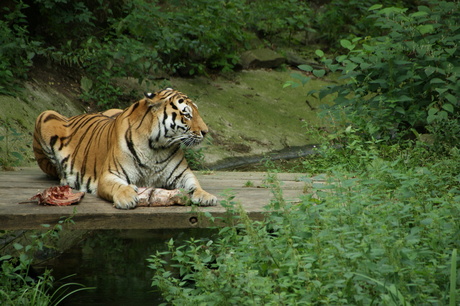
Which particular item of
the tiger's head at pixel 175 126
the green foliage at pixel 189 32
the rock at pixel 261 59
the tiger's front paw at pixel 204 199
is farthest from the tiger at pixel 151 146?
the rock at pixel 261 59

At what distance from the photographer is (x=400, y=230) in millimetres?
2984

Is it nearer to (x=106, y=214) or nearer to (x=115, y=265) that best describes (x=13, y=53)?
(x=115, y=265)

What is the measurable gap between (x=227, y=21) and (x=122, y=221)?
8.13 metres

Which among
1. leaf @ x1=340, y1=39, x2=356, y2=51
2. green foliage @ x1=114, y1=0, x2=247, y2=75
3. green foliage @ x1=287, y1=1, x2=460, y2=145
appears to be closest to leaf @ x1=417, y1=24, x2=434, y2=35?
green foliage @ x1=287, y1=1, x2=460, y2=145

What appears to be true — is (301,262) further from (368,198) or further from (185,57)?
(185,57)

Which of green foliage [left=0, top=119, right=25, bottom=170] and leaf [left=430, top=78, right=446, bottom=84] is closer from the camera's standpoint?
leaf [left=430, top=78, right=446, bottom=84]

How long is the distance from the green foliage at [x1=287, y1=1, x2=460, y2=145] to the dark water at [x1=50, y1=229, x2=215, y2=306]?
189cm

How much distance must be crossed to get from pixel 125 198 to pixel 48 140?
61.8 inches

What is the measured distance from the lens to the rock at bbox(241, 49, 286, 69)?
42.0ft

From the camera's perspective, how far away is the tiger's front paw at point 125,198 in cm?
412

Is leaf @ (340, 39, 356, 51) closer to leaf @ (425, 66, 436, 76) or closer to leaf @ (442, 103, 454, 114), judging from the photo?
leaf @ (425, 66, 436, 76)

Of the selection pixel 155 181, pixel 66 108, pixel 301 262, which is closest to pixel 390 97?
pixel 155 181

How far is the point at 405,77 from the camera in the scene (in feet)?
20.3

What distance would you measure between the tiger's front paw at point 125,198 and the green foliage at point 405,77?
246 cm
